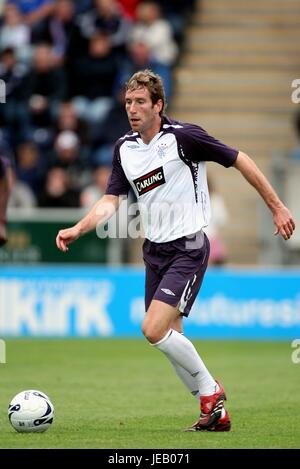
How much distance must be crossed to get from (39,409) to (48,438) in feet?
1.36

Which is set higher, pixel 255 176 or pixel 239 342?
pixel 255 176

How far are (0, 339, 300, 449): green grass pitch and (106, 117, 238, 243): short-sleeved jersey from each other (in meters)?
1.52

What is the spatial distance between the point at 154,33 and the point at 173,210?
1243 cm

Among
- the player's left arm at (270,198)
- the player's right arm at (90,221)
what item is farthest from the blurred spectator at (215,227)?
the player's left arm at (270,198)

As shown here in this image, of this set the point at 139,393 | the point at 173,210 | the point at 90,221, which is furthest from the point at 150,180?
the point at 139,393

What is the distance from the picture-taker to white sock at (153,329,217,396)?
29.0 feet

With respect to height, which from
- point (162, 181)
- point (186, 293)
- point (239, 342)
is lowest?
point (239, 342)

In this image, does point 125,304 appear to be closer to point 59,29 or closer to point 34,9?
point 59,29

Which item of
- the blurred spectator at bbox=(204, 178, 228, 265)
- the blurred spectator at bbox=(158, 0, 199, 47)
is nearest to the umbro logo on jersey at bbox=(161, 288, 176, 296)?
the blurred spectator at bbox=(204, 178, 228, 265)

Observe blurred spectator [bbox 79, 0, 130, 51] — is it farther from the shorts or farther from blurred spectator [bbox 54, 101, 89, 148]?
the shorts

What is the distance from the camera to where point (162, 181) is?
29.9ft

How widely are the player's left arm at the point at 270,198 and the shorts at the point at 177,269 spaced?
61 centimetres

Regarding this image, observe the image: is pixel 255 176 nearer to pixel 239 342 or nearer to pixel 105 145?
pixel 239 342

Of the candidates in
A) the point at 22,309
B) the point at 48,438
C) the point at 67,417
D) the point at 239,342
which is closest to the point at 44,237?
the point at 22,309
